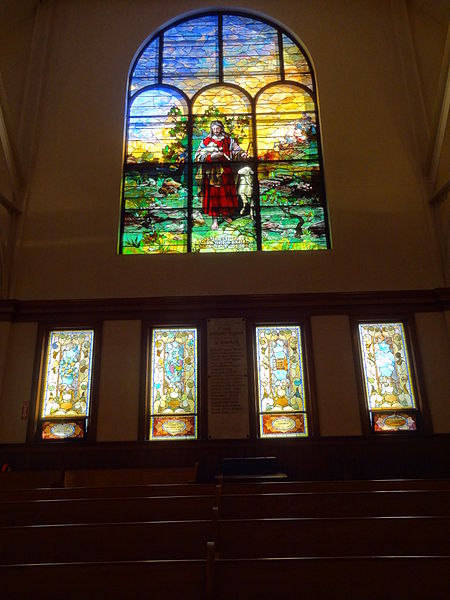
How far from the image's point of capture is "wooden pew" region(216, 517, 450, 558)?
2.14 m

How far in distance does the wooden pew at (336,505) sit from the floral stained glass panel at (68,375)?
3.81 meters

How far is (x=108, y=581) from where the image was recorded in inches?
67.6

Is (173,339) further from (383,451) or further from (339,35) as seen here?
(339,35)

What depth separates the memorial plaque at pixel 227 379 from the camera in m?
5.89

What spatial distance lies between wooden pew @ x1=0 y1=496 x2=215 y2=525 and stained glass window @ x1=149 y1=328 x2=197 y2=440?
10.6ft

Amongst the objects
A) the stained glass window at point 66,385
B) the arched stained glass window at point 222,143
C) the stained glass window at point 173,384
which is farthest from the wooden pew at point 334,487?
the arched stained glass window at point 222,143

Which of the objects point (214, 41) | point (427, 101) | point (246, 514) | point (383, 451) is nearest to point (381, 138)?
point (427, 101)

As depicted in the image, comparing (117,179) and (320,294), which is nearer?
(320,294)

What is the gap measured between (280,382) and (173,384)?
1.44 metres

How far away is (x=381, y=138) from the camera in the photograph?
7145 millimetres

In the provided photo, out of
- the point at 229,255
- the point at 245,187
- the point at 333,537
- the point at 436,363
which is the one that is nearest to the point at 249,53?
the point at 245,187

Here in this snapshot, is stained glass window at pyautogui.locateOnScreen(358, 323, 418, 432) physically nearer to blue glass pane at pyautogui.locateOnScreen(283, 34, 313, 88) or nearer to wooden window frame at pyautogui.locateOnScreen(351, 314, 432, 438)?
wooden window frame at pyautogui.locateOnScreen(351, 314, 432, 438)

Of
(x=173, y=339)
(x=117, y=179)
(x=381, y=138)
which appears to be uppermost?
(x=381, y=138)

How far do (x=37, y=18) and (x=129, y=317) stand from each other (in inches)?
217
